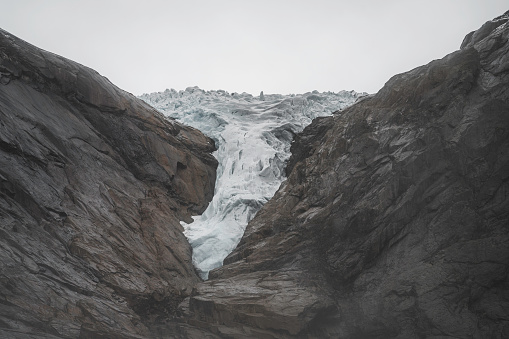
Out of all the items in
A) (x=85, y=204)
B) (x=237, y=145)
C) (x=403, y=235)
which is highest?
(x=237, y=145)

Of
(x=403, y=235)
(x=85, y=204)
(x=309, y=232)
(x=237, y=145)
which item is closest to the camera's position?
(x=403, y=235)

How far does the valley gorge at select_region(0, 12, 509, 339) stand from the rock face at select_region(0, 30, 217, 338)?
58mm

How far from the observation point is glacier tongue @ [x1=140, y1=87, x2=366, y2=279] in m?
16.8

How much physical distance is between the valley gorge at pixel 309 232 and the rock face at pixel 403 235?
4 centimetres

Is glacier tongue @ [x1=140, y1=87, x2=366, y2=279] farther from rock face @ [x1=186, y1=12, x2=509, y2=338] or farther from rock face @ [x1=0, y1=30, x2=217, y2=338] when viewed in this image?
rock face @ [x1=186, y1=12, x2=509, y2=338]

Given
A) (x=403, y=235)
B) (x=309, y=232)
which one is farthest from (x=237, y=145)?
(x=403, y=235)

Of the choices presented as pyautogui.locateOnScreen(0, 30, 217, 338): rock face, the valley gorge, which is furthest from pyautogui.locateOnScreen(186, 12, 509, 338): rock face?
pyautogui.locateOnScreen(0, 30, 217, 338): rock face

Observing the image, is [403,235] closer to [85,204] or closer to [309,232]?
[309,232]

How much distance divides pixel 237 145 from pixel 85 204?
1221 cm

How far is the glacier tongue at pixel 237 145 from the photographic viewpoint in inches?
661

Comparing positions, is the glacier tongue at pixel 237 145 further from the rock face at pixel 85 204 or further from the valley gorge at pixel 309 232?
the valley gorge at pixel 309 232

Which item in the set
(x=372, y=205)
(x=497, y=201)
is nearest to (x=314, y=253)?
(x=372, y=205)

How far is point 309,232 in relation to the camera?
13570 millimetres

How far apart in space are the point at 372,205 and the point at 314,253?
101 inches
